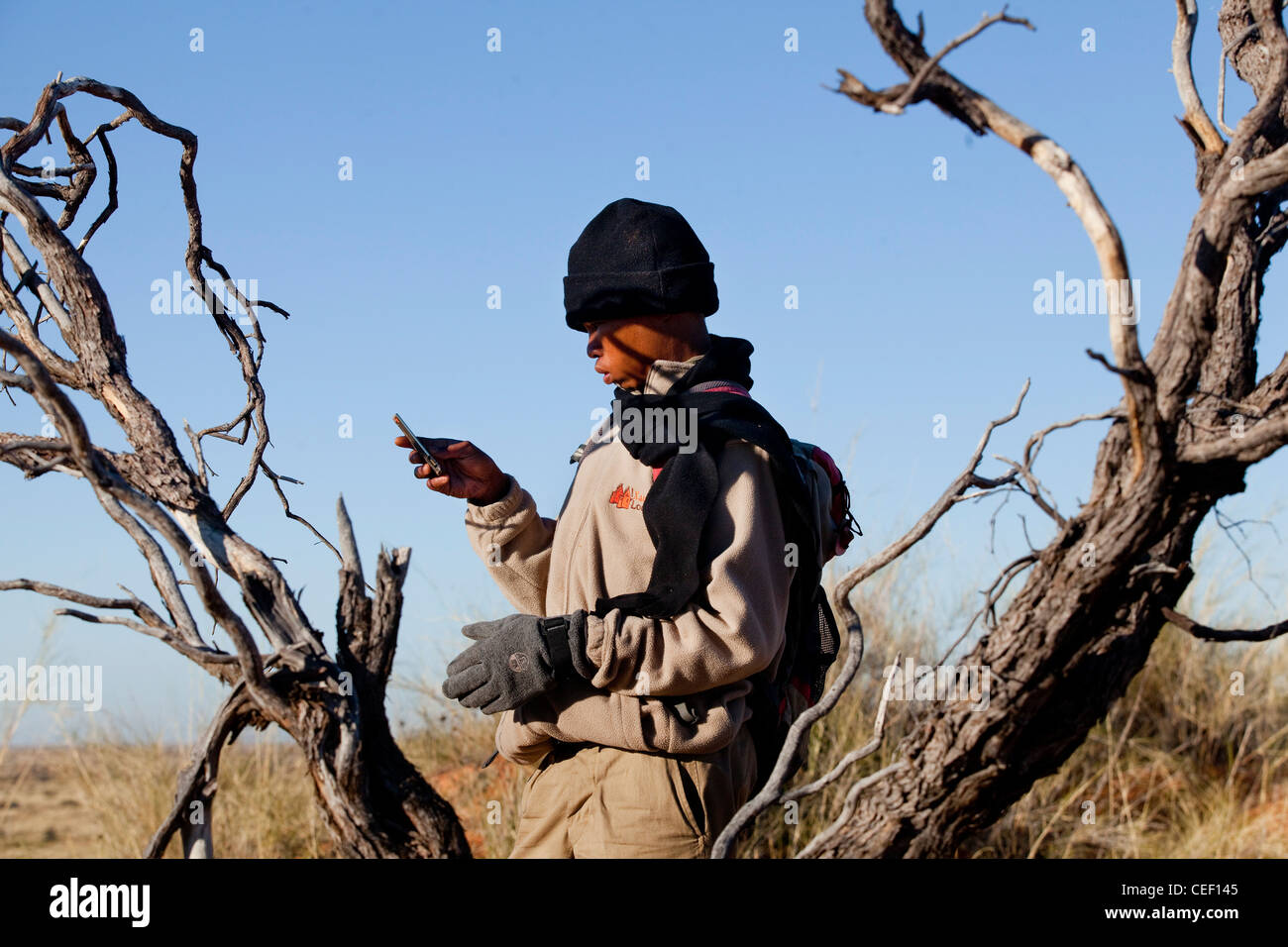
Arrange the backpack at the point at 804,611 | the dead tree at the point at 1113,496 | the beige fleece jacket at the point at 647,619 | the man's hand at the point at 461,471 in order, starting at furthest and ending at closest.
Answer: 1. the man's hand at the point at 461,471
2. the backpack at the point at 804,611
3. the beige fleece jacket at the point at 647,619
4. the dead tree at the point at 1113,496

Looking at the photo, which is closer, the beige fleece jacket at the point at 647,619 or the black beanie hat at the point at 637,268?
the beige fleece jacket at the point at 647,619

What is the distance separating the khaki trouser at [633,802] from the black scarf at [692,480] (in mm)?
317

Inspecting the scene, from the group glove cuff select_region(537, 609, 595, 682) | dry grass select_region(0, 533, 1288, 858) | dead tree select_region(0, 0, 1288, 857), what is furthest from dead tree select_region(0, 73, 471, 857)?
dry grass select_region(0, 533, 1288, 858)

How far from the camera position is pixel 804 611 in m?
2.46

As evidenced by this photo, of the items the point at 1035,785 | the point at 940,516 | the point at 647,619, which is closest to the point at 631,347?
the point at 647,619

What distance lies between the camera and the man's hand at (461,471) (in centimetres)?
239

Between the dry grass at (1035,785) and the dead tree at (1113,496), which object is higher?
the dead tree at (1113,496)

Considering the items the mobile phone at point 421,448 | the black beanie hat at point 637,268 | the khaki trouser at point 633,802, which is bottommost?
the khaki trouser at point 633,802

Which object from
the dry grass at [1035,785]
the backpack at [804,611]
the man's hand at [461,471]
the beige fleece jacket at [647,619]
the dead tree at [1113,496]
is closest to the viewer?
the dead tree at [1113,496]

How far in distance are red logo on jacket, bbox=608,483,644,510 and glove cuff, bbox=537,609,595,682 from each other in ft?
0.90

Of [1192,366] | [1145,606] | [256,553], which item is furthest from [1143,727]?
[256,553]

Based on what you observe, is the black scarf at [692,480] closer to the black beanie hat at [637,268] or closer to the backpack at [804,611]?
the backpack at [804,611]

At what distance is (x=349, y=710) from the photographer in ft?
8.04

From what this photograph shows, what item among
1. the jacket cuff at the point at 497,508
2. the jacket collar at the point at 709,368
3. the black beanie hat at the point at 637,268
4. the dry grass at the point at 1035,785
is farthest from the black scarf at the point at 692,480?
the dry grass at the point at 1035,785
